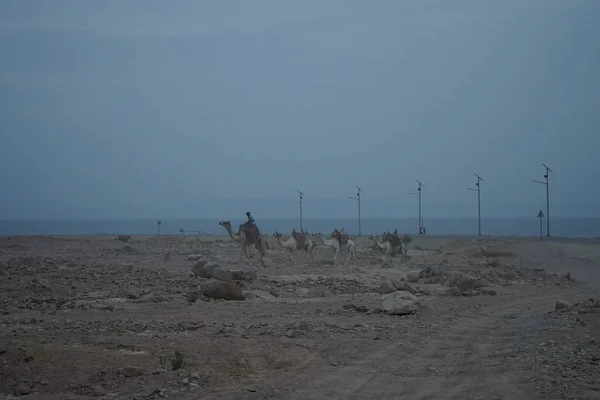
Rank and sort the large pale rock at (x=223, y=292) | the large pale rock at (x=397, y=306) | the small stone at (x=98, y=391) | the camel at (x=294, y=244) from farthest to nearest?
the camel at (x=294, y=244) → the large pale rock at (x=223, y=292) → the large pale rock at (x=397, y=306) → the small stone at (x=98, y=391)

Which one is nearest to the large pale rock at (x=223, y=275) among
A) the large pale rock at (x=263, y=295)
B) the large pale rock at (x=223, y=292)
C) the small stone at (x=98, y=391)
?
the large pale rock at (x=263, y=295)

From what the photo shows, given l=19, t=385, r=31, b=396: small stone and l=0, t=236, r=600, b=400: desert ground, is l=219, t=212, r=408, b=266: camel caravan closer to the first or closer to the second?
l=0, t=236, r=600, b=400: desert ground

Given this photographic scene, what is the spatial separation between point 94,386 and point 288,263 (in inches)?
990

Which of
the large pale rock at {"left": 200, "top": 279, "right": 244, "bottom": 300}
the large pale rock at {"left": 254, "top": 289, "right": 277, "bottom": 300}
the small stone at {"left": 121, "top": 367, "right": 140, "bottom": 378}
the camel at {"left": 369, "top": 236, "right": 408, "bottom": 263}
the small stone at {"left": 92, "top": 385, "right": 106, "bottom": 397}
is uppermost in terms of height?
the camel at {"left": 369, "top": 236, "right": 408, "bottom": 263}

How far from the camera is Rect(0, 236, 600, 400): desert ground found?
31.7ft

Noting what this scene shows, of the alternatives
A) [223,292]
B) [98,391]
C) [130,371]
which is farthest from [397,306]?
[98,391]

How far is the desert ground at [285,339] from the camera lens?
9648mm

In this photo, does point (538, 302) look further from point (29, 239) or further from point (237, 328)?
point (29, 239)

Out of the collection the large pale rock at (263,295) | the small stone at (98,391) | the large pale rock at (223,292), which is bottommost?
the small stone at (98,391)

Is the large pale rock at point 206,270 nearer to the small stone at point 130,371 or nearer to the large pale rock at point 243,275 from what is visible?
the large pale rock at point 243,275

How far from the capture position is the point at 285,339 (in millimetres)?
12805

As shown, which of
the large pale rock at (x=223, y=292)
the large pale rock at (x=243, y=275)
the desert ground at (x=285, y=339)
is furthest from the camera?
the large pale rock at (x=243, y=275)

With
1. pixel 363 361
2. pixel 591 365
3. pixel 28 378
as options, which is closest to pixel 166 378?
pixel 28 378

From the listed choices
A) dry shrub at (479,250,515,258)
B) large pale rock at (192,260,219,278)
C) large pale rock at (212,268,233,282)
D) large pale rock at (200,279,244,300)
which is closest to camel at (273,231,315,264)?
large pale rock at (192,260,219,278)
